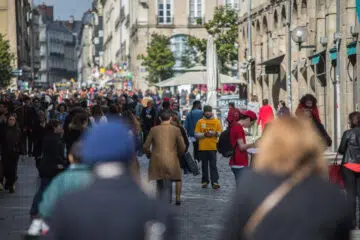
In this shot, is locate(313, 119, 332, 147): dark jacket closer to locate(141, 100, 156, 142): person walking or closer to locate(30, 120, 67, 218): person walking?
locate(30, 120, 67, 218): person walking

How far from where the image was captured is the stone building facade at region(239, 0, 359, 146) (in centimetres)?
3069

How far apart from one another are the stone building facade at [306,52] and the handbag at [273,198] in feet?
78.8

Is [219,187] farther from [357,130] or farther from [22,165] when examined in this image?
[22,165]

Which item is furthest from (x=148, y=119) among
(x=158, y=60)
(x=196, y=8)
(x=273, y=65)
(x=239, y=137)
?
(x=196, y=8)

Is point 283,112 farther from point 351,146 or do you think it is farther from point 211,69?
point 211,69

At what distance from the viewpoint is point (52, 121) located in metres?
14.4

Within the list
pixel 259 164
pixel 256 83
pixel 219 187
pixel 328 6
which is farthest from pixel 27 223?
pixel 256 83

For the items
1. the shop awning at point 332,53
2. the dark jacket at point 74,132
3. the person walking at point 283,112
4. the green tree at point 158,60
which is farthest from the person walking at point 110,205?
the green tree at point 158,60

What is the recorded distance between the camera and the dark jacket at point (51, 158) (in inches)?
531

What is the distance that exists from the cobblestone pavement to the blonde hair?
623 cm

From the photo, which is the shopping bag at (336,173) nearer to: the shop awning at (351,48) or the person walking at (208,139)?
the person walking at (208,139)

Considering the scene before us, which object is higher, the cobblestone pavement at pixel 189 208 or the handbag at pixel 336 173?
the handbag at pixel 336 173

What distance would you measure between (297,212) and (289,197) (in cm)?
9

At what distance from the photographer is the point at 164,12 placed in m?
91.7
